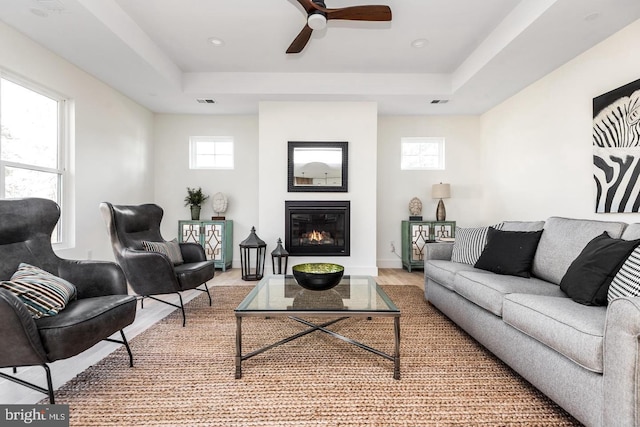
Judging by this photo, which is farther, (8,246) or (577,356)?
(8,246)

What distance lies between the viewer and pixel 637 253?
1.54m

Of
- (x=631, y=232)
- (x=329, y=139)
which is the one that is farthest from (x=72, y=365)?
(x=329, y=139)

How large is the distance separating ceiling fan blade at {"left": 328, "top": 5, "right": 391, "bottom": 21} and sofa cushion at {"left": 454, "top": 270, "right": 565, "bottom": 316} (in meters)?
2.08

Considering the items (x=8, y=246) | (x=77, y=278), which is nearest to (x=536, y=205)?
(x=77, y=278)

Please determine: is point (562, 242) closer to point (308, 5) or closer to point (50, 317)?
point (308, 5)

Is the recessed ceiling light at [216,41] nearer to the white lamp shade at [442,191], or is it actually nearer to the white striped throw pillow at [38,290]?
the white striped throw pillow at [38,290]

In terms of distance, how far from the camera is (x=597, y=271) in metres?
1.66

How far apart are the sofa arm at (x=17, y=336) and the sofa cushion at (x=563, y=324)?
7.61 feet

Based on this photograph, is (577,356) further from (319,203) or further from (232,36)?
(232,36)

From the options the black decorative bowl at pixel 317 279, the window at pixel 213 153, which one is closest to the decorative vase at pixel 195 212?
the window at pixel 213 153

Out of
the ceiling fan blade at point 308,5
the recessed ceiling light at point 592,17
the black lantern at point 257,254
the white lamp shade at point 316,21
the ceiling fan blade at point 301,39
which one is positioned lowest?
the black lantern at point 257,254

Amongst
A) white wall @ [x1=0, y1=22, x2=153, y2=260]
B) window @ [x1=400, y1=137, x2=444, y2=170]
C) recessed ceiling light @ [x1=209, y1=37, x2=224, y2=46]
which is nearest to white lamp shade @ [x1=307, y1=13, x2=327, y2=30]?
recessed ceiling light @ [x1=209, y1=37, x2=224, y2=46]

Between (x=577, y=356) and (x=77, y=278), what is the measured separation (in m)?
2.69

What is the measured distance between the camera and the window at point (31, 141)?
8.80 feet
